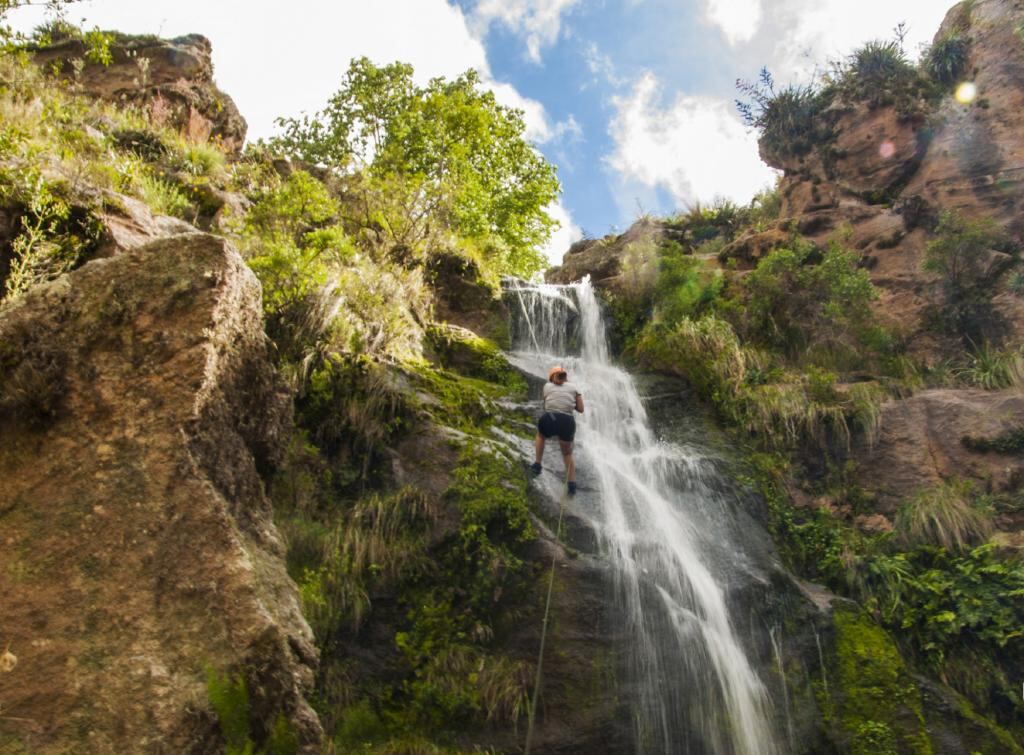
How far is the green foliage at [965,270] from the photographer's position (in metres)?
10.8

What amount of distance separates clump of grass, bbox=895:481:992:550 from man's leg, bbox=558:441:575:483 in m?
4.33

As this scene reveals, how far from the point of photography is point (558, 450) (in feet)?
28.0

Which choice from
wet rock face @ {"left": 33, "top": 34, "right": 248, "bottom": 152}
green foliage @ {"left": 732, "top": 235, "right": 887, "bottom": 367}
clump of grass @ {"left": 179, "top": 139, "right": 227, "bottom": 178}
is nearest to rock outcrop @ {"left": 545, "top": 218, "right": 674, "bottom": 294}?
green foliage @ {"left": 732, "top": 235, "right": 887, "bottom": 367}

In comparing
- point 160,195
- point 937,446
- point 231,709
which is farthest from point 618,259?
point 231,709

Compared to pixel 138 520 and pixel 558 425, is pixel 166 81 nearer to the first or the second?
pixel 558 425

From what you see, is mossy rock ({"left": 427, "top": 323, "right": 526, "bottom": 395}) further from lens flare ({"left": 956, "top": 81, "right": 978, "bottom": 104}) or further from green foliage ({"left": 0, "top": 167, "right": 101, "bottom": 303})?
lens flare ({"left": 956, "top": 81, "right": 978, "bottom": 104})

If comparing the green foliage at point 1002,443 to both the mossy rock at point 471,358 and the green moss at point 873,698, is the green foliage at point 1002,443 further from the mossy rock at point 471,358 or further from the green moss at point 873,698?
the mossy rock at point 471,358

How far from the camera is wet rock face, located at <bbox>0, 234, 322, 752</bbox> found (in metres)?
2.94

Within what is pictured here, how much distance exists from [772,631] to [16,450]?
681cm

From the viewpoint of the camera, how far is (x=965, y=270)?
436 inches

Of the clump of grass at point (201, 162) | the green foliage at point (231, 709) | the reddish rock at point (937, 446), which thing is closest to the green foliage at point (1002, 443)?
the reddish rock at point (937, 446)

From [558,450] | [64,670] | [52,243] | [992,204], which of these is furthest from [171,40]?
[992,204]

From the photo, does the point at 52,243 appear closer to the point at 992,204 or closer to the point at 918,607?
the point at 918,607

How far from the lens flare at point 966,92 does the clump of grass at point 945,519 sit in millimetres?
9735
